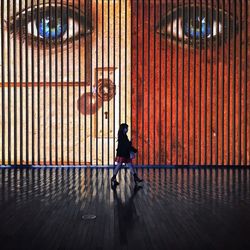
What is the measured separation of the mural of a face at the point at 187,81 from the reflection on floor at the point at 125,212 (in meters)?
1.37

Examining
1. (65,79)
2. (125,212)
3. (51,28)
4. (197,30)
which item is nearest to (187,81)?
(197,30)

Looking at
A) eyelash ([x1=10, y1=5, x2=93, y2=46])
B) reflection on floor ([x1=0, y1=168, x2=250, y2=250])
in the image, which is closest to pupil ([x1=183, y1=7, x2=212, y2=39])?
eyelash ([x1=10, y1=5, x2=93, y2=46])

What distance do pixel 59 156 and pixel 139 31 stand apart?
11.1 ft

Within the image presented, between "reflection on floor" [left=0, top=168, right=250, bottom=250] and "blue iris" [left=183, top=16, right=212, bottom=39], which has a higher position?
"blue iris" [left=183, top=16, right=212, bottom=39]

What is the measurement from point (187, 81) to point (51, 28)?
3260 mm

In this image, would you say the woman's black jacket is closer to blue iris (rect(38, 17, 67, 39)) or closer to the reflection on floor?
the reflection on floor

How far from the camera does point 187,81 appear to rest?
24.3 feet

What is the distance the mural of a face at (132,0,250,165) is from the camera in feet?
23.9

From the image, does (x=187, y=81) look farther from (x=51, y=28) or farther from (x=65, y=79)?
(x=51, y=28)

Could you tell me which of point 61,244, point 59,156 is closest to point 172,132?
point 59,156

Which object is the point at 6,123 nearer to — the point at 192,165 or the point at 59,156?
the point at 59,156

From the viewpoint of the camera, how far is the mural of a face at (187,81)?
729cm

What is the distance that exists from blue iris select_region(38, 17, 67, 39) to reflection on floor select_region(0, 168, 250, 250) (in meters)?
3.19

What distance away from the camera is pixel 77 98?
7.47 m
